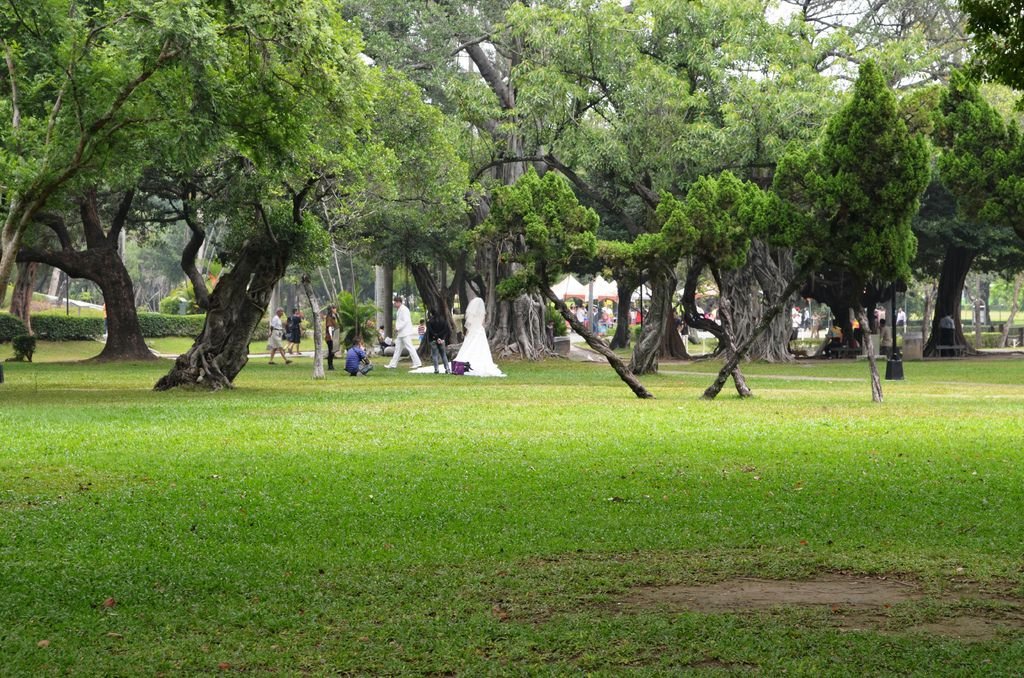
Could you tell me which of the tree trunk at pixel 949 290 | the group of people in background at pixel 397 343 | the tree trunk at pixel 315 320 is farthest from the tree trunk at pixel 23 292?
the tree trunk at pixel 949 290

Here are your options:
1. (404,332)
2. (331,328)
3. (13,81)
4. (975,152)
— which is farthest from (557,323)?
(13,81)

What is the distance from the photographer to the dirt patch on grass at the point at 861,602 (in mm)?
6469

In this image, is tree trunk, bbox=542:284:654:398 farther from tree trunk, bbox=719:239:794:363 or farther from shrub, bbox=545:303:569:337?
shrub, bbox=545:303:569:337

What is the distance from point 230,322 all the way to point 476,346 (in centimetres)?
923

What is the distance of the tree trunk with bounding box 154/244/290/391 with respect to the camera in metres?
23.4

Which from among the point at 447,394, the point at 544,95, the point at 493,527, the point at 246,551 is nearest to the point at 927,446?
the point at 493,527

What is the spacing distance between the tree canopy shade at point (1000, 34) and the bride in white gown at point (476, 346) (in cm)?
2030

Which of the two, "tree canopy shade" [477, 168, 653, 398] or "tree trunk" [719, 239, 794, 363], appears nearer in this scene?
"tree canopy shade" [477, 168, 653, 398]

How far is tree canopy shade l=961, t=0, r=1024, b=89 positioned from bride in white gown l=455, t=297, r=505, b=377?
66.6ft

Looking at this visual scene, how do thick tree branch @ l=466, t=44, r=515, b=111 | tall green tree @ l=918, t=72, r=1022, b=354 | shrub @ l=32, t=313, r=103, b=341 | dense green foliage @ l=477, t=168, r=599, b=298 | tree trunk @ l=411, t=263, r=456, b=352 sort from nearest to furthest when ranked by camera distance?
1. dense green foliage @ l=477, t=168, r=599, b=298
2. tall green tree @ l=918, t=72, r=1022, b=354
3. thick tree branch @ l=466, t=44, r=515, b=111
4. tree trunk @ l=411, t=263, r=456, b=352
5. shrub @ l=32, t=313, r=103, b=341

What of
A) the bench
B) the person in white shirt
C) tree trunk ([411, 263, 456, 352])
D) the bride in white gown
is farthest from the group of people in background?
the bench

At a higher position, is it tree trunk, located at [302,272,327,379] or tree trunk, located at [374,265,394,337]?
tree trunk, located at [374,265,394,337]

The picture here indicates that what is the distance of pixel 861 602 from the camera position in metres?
6.98

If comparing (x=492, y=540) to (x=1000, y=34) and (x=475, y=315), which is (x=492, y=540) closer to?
(x=1000, y=34)
